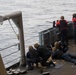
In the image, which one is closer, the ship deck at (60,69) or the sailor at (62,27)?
the ship deck at (60,69)

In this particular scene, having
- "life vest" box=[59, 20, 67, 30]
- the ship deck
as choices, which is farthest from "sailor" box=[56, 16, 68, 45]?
the ship deck

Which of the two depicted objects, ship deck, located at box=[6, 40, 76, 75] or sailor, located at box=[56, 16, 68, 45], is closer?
Result: ship deck, located at box=[6, 40, 76, 75]

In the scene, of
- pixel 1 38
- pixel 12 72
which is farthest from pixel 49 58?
pixel 1 38

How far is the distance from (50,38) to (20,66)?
12.4ft

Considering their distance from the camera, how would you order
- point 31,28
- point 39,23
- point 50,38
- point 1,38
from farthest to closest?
point 39,23, point 31,28, point 1,38, point 50,38

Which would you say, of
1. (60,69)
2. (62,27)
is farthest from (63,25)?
(60,69)

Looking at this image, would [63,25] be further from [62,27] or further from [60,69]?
[60,69]

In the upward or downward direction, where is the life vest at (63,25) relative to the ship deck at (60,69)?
upward

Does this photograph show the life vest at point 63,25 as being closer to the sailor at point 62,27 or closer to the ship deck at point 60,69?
the sailor at point 62,27

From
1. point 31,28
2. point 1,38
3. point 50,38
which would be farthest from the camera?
point 31,28

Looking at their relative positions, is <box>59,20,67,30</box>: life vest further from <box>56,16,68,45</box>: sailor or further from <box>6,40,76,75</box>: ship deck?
<box>6,40,76,75</box>: ship deck

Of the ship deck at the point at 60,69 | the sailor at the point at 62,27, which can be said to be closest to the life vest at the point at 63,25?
the sailor at the point at 62,27

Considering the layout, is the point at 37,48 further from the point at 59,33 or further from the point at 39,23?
the point at 39,23

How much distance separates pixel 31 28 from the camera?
4628 cm
